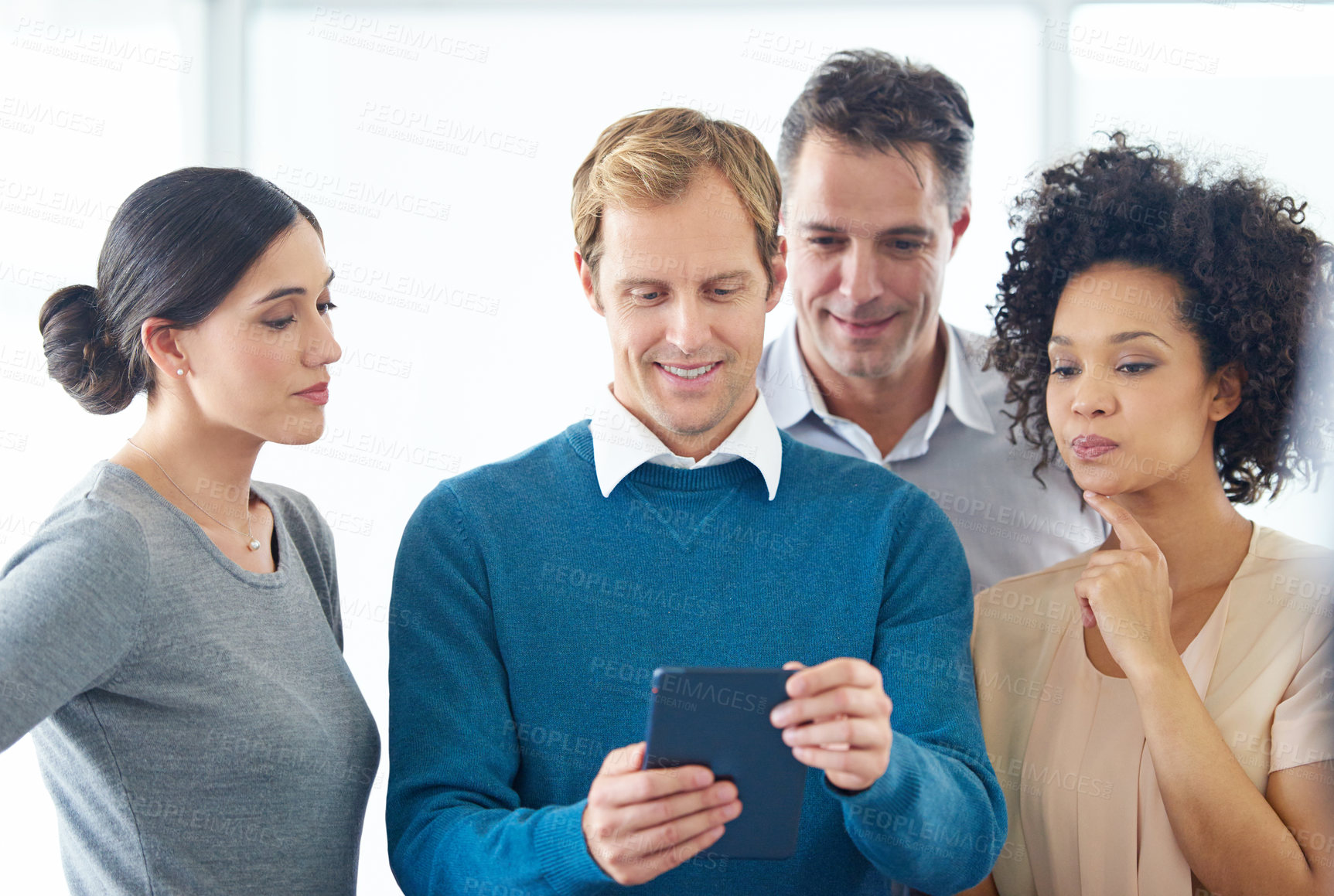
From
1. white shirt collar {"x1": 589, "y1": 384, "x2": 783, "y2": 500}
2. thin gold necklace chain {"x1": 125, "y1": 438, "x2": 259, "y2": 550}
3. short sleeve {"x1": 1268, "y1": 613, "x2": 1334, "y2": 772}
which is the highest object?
white shirt collar {"x1": 589, "y1": 384, "x2": 783, "y2": 500}

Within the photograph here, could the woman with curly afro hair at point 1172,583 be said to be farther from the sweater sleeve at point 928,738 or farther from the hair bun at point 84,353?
the hair bun at point 84,353

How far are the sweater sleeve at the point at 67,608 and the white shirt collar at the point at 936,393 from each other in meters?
1.45

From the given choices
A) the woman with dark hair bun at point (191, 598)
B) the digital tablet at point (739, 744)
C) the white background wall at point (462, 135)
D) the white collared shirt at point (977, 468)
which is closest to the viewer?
the digital tablet at point (739, 744)

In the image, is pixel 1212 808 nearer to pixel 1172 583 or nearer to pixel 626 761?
pixel 1172 583

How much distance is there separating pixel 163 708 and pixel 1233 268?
194 centimetres

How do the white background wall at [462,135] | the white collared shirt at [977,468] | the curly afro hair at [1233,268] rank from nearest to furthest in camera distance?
the curly afro hair at [1233,268], the white collared shirt at [977,468], the white background wall at [462,135]

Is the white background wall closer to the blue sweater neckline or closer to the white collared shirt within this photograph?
the white collared shirt

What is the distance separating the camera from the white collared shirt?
2383 millimetres

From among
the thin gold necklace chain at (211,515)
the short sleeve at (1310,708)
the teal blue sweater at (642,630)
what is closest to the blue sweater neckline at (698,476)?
the teal blue sweater at (642,630)

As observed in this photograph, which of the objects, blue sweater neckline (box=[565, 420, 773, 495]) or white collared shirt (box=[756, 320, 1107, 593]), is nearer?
blue sweater neckline (box=[565, 420, 773, 495])

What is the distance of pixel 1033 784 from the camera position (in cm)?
185

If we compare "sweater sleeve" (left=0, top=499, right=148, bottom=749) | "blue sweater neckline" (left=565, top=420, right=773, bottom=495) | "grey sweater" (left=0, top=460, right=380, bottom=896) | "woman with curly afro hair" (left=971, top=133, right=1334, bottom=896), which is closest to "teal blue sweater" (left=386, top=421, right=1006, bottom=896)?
"blue sweater neckline" (left=565, top=420, right=773, bottom=495)

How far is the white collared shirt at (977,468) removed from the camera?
93.8 inches

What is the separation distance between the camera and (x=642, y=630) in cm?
171
